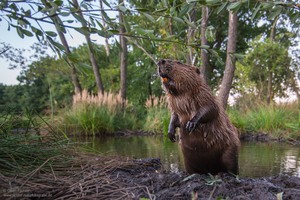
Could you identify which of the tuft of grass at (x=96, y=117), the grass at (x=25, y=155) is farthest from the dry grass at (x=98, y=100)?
the grass at (x=25, y=155)

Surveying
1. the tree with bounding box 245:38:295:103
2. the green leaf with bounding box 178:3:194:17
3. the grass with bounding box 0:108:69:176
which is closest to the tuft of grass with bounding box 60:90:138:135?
the tree with bounding box 245:38:295:103

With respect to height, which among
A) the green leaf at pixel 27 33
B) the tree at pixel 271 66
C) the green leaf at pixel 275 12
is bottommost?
the green leaf at pixel 27 33

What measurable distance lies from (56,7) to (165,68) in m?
0.94

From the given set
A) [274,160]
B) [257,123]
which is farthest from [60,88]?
[274,160]

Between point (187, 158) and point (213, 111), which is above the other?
point (213, 111)

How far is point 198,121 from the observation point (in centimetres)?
240

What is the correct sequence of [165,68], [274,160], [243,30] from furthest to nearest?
[243,30]
[274,160]
[165,68]

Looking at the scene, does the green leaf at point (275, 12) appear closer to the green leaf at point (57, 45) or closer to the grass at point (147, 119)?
the green leaf at point (57, 45)

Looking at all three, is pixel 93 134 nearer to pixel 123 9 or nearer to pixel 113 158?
pixel 113 158

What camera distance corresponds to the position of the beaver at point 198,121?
2.46 meters

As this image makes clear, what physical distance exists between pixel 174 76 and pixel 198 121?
36 centimetres

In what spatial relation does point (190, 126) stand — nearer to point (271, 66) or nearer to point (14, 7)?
point (14, 7)

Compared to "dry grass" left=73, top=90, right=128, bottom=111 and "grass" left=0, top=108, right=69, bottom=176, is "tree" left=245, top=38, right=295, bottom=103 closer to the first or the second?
"dry grass" left=73, top=90, right=128, bottom=111

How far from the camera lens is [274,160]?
14.7 feet
